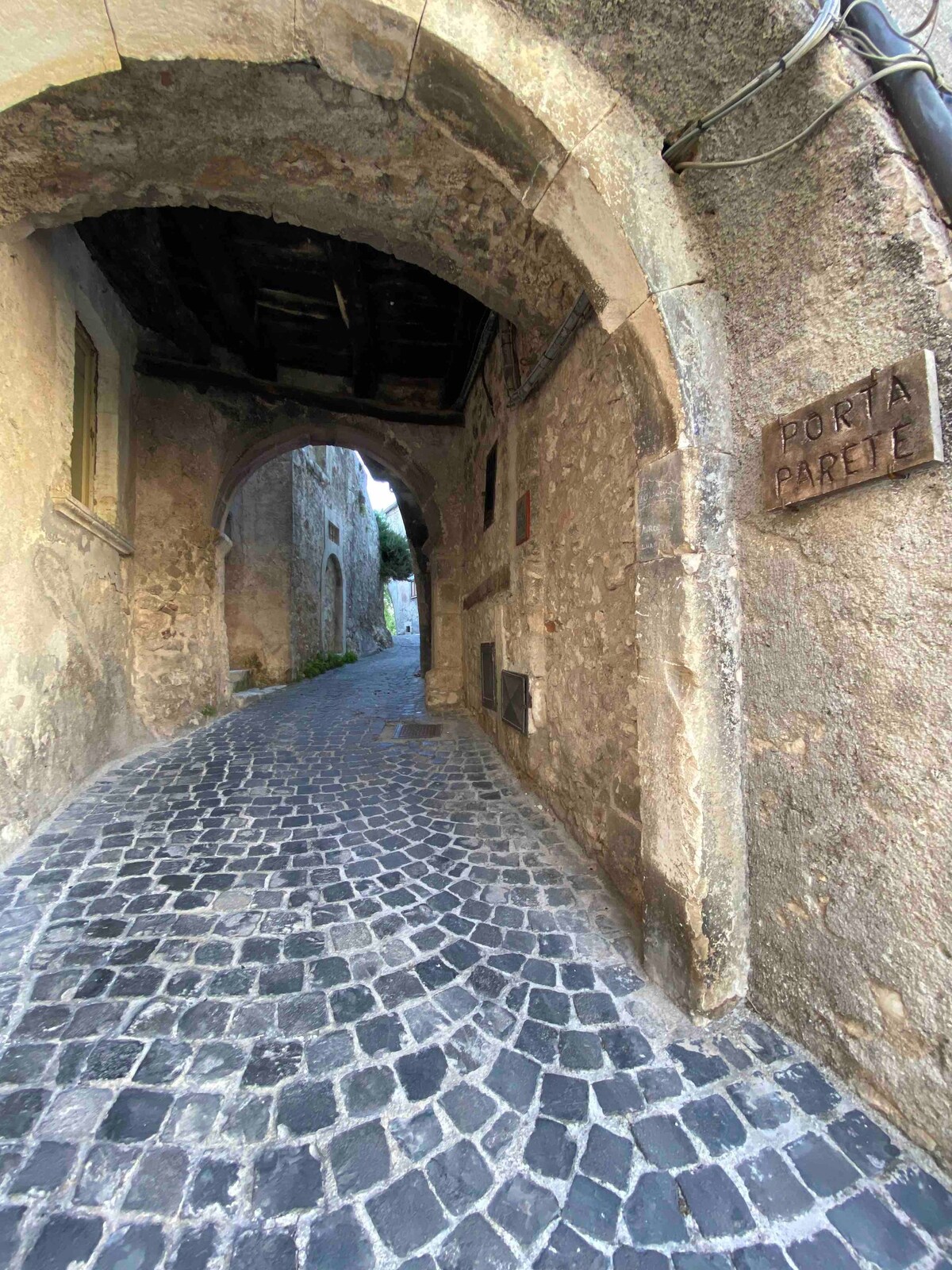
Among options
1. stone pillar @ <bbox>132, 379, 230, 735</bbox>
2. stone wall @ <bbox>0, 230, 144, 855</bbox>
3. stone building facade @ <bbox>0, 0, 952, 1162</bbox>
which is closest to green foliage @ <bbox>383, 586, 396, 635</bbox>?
stone pillar @ <bbox>132, 379, 230, 735</bbox>

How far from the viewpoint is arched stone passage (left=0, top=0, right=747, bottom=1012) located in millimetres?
1633

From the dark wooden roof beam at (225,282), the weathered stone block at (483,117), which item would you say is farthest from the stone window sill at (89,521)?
the weathered stone block at (483,117)

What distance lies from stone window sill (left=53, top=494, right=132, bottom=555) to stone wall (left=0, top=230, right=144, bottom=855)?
12 mm

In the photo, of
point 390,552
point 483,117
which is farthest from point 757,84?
point 390,552

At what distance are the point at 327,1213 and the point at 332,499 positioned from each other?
47.9 ft

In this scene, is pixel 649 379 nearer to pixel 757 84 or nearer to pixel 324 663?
pixel 757 84

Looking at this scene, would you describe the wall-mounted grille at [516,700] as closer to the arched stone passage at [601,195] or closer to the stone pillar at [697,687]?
the arched stone passage at [601,195]

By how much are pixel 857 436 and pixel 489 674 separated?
12.9 ft

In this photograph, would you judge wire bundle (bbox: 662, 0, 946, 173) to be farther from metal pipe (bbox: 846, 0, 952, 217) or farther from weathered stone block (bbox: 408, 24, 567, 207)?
weathered stone block (bbox: 408, 24, 567, 207)

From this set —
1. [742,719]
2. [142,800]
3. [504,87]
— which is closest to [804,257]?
[504,87]

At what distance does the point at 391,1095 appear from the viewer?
1361 millimetres

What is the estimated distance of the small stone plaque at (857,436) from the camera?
118cm

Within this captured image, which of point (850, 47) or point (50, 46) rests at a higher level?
point (50, 46)

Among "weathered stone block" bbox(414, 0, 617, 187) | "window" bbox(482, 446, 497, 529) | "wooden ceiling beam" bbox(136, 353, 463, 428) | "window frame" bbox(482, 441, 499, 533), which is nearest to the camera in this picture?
"weathered stone block" bbox(414, 0, 617, 187)
